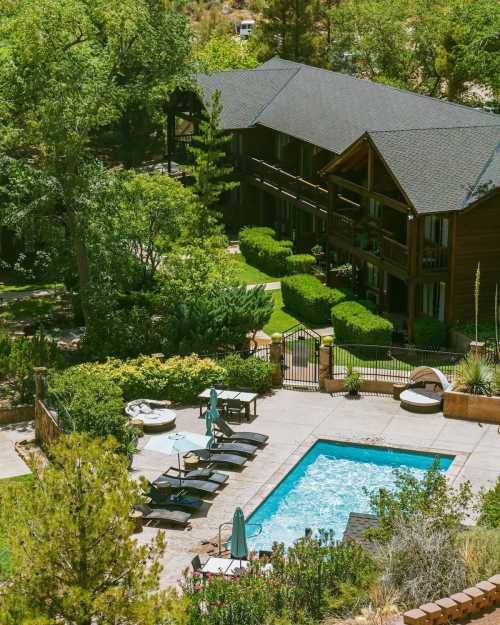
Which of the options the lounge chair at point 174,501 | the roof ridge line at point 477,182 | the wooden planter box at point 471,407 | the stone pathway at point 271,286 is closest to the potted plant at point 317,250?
the stone pathway at point 271,286

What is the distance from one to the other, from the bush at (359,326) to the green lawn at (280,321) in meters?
2.33

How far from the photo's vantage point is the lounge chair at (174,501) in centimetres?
2475

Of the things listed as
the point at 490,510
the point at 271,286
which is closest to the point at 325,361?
the point at 490,510

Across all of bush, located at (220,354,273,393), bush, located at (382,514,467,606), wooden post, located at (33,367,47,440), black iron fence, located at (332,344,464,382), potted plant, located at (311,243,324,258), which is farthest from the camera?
potted plant, located at (311,243,324,258)

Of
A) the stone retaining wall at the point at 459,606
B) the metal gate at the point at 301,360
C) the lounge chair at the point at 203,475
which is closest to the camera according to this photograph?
the stone retaining wall at the point at 459,606

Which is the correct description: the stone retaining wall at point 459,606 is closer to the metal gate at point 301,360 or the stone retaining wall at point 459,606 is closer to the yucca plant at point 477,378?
the yucca plant at point 477,378

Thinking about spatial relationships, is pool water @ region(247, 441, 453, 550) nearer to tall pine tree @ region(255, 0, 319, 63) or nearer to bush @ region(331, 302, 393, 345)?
bush @ region(331, 302, 393, 345)

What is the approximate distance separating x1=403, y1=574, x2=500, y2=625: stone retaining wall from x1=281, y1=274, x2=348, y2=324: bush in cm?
2228

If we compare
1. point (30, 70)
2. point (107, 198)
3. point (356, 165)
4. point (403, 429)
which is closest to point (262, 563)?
point (403, 429)

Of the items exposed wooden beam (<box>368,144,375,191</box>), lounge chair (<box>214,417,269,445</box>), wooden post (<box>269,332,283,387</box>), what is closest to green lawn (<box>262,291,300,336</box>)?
exposed wooden beam (<box>368,144,375,191</box>)

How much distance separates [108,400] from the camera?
27.9 m

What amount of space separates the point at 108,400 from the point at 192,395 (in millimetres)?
4708

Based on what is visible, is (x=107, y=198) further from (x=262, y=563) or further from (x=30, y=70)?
(x=262, y=563)

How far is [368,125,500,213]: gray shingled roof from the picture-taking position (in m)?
37.6
